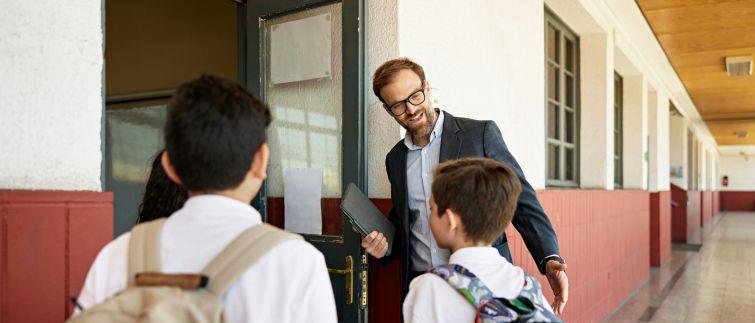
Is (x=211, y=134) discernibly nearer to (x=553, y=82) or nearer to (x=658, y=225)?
(x=553, y=82)

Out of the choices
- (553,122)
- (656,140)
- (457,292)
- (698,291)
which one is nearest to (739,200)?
(656,140)

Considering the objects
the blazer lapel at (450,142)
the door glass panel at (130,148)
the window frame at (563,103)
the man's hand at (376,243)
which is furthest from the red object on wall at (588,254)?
the door glass panel at (130,148)

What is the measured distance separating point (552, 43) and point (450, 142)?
3.32 meters

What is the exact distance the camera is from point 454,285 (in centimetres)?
143

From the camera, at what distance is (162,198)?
74.0 inches

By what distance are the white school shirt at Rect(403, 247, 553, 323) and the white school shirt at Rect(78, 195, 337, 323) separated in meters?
0.44

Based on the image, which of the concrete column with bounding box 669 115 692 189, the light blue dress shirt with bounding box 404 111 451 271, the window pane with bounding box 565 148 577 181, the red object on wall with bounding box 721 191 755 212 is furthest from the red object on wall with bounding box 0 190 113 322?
the red object on wall with bounding box 721 191 755 212

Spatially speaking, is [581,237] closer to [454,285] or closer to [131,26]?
[454,285]

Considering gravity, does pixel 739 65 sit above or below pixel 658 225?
above

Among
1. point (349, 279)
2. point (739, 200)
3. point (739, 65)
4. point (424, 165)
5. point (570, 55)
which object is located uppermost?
point (739, 65)

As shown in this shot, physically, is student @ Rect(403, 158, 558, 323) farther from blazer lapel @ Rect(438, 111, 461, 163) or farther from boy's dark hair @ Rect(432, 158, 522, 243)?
blazer lapel @ Rect(438, 111, 461, 163)

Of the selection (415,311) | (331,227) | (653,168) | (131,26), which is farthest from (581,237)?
(653,168)

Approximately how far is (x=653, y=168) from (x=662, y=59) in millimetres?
1846

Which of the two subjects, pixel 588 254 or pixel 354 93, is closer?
pixel 354 93
